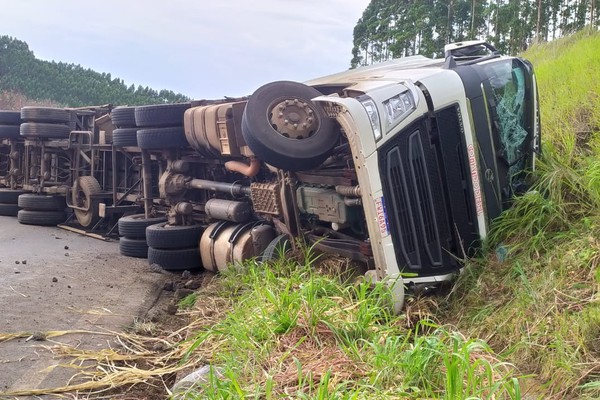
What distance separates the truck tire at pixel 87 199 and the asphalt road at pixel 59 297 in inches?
40.3

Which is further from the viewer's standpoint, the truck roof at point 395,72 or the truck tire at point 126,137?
the truck tire at point 126,137

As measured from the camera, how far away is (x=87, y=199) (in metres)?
9.74

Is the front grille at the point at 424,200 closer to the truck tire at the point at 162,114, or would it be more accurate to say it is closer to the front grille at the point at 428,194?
the front grille at the point at 428,194

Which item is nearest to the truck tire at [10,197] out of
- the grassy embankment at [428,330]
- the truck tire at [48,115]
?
the truck tire at [48,115]

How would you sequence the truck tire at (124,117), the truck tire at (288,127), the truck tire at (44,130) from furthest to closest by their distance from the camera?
→ the truck tire at (44,130) → the truck tire at (124,117) → the truck tire at (288,127)

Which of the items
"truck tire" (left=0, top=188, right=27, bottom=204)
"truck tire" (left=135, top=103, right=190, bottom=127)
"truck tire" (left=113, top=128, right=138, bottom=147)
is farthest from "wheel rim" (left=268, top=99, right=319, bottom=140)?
"truck tire" (left=0, top=188, right=27, bottom=204)

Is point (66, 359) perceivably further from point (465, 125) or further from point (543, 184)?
point (543, 184)

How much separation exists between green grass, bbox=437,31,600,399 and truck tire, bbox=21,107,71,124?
7.74 m

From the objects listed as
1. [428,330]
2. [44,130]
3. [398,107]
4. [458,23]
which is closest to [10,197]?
[44,130]

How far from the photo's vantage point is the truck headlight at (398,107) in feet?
14.0

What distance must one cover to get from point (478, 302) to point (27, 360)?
108 inches

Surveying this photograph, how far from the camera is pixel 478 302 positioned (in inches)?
163

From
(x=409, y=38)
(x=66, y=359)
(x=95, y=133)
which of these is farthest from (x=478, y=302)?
(x=409, y=38)

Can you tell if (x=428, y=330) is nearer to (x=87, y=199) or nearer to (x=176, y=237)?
(x=176, y=237)
